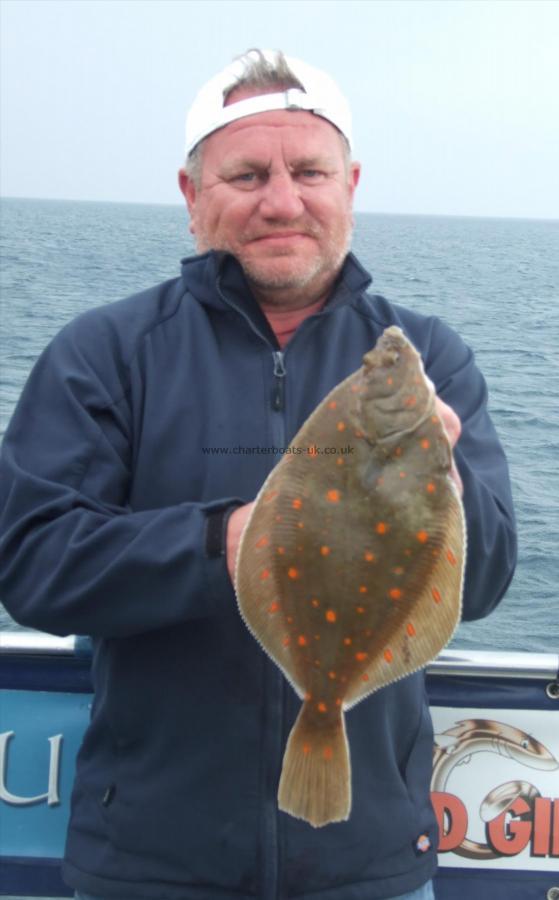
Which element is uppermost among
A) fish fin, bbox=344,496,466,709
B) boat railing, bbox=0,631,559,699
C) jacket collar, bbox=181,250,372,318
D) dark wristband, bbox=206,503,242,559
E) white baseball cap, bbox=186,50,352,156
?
white baseball cap, bbox=186,50,352,156

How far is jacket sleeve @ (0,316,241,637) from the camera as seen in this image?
2281mm

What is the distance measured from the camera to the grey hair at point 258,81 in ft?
9.20

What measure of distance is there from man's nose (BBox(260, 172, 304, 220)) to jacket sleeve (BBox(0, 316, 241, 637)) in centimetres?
58

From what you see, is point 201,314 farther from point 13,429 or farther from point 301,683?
point 301,683

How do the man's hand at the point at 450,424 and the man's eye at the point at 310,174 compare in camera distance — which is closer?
the man's hand at the point at 450,424

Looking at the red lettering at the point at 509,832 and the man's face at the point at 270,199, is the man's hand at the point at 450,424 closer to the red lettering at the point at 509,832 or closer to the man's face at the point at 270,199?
the man's face at the point at 270,199

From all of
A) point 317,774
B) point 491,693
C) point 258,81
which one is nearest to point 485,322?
point 491,693

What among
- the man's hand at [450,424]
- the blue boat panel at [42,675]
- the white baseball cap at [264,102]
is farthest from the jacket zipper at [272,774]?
the white baseball cap at [264,102]

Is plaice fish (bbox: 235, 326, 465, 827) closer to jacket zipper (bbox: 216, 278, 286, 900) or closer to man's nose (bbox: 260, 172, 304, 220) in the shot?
jacket zipper (bbox: 216, 278, 286, 900)

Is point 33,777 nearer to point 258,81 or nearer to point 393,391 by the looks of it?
point 393,391

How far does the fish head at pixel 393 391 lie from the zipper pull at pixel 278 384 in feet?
1.38

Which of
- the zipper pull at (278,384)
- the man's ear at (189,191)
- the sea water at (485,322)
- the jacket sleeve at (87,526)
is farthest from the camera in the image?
the sea water at (485,322)

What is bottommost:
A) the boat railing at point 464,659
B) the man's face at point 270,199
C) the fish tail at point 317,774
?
the boat railing at point 464,659

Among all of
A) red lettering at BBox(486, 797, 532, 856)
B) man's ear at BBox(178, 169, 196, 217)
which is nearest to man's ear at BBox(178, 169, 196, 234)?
man's ear at BBox(178, 169, 196, 217)
